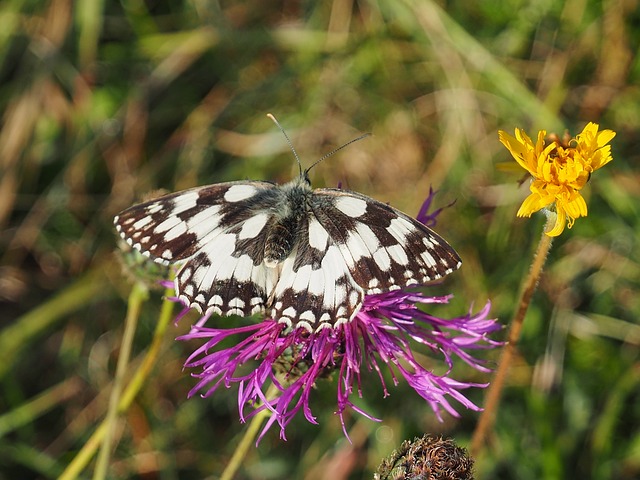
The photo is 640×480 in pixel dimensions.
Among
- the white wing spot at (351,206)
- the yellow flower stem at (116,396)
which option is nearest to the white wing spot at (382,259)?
the white wing spot at (351,206)

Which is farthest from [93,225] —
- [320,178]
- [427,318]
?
[427,318]

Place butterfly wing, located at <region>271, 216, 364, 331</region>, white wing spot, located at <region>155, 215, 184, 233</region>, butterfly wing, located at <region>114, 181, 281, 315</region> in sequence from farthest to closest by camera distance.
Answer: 1. white wing spot, located at <region>155, 215, 184, 233</region>
2. butterfly wing, located at <region>114, 181, 281, 315</region>
3. butterfly wing, located at <region>271, 216, 364, 331</region>

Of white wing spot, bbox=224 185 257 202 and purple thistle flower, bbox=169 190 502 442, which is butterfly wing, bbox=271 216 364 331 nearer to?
purple thistle flower, bbox=169 190 502 442

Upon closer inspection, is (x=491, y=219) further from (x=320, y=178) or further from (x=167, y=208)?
(x=167, y=208)

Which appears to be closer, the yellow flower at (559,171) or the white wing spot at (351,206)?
the yellow flower at (559,171)

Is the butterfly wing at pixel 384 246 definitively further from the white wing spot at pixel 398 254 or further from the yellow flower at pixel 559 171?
the yellow flower at pixel 559 171

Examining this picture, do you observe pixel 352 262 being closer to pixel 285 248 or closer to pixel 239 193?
pixel 285 248

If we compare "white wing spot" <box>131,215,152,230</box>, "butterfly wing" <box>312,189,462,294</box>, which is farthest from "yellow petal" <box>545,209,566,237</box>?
"white wing spot" <box>131,215,152,230</box>

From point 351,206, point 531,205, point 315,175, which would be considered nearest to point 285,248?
point 351,206
